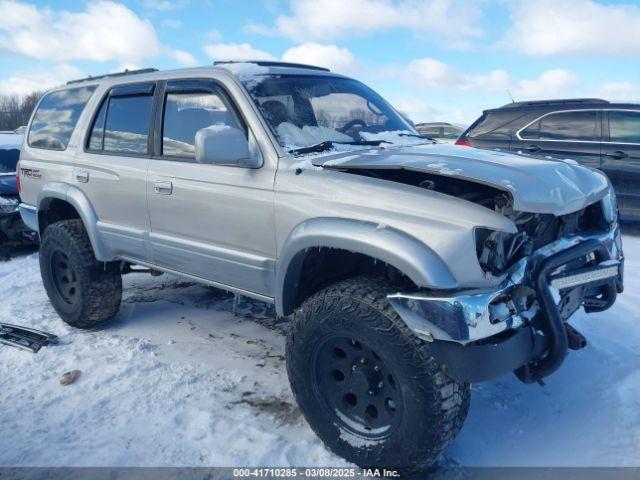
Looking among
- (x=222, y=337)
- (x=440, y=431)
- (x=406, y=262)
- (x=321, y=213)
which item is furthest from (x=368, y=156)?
(x=222, y=337)

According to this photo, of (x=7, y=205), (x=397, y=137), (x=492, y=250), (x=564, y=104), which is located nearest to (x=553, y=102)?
(x=564, y=104)

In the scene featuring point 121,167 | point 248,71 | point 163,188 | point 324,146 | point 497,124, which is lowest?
point 163,188

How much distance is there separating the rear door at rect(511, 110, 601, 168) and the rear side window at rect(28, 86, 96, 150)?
5.21 metres

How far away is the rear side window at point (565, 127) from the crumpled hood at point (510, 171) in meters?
4.50

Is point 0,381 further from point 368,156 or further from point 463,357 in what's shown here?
point 463,357

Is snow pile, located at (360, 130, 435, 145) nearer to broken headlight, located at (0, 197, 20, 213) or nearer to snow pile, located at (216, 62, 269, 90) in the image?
snow pile, located at (216, 62, 269, 90)

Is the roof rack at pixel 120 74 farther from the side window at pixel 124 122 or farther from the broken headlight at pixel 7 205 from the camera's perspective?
the broken headlight at pixel 7 205

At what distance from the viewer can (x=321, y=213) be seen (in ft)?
8.16

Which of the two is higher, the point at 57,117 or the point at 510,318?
the point at 57,117

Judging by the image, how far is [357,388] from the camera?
241 cm

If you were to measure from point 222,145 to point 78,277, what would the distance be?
2.11 metres

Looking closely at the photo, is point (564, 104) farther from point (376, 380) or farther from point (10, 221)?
point (10, 221)

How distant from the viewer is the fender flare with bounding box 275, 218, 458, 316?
208cm

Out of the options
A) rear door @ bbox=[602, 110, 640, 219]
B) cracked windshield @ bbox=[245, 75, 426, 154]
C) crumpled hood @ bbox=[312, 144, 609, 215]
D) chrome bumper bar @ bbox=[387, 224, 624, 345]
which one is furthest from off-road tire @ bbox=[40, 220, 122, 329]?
rear door @ bbox=[602, 110, 640, 219]
